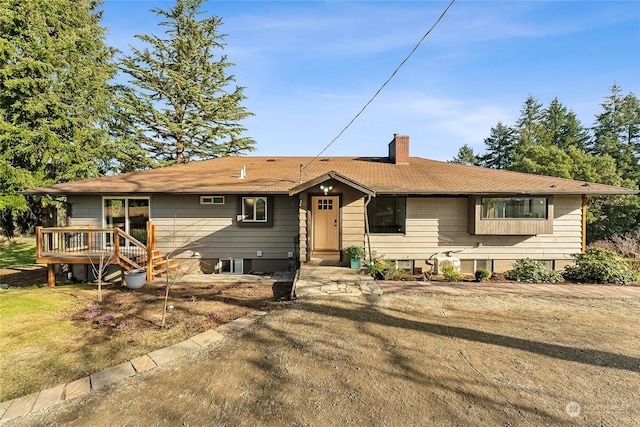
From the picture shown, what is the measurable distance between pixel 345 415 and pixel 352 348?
1.25 meters

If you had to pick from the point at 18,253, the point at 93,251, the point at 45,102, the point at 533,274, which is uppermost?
the point at 45,102

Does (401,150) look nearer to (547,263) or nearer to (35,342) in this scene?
(547,263)

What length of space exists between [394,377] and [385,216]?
6.70m

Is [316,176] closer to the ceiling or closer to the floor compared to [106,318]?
closer to the ceiling

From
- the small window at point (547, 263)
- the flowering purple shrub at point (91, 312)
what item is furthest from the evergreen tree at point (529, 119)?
the flowering purple shrub at point (91, 312)

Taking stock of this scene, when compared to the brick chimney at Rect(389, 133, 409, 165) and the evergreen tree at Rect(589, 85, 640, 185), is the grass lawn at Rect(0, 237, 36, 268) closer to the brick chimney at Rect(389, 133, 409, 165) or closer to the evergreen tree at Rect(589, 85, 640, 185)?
the brick chimney at Rect(389, 133, 409, 165)

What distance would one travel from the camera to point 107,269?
8.69 metres

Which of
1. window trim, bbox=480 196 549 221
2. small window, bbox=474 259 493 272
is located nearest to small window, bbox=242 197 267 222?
window trim, bbox=480 196 549 221

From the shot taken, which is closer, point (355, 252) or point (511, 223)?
point (355, 252)

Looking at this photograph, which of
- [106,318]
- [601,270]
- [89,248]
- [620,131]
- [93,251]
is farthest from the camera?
[620,131]

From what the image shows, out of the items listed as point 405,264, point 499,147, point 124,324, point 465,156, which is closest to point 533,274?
point 405,264

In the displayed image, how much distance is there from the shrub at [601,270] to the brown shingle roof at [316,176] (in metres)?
2.07

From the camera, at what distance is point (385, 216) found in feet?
31.2

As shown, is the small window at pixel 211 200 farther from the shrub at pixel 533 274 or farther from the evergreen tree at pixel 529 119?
the evergreen tree at pixel 529 119
